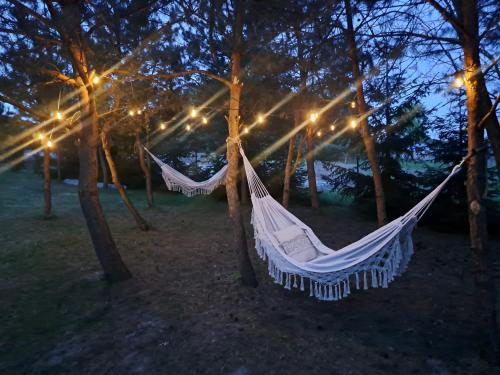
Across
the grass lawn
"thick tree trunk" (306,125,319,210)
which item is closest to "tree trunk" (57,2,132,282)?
the grass lawn

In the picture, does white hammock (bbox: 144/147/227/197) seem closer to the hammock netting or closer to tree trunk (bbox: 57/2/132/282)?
the hammock netting

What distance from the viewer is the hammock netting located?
2305 mm

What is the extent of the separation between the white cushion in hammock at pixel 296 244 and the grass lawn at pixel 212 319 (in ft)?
1.14

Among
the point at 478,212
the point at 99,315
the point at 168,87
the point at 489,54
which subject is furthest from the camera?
the point at 168,87

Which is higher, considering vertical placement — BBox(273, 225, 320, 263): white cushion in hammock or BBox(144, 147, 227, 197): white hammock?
BBox(144, 147, 227, 197): white hammock

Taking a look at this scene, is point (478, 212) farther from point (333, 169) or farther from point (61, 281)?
point (333, 169)

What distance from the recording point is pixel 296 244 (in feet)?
10.1

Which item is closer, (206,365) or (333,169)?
(206,365)

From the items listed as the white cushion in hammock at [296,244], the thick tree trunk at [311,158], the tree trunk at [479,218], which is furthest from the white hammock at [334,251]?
the thick tree trunk at [311,158]

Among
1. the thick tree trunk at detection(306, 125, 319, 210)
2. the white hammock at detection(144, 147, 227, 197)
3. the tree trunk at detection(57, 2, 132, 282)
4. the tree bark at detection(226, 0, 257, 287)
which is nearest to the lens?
the tree bark at detection(226, 0, 257, 287)

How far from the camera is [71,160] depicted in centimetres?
1266

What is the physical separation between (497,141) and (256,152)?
19.2 ft

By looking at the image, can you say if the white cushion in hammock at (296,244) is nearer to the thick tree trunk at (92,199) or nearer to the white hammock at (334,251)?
the white hammock at (334,251)

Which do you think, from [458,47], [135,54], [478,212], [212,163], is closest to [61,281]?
[135,54]
